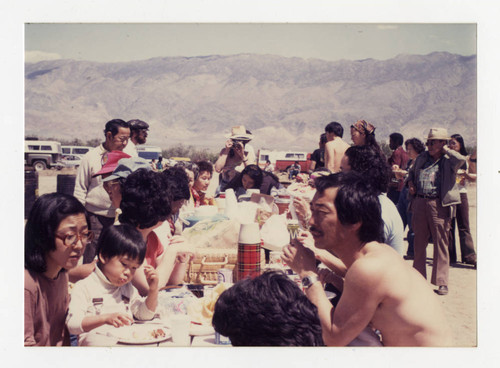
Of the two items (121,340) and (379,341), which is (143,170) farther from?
(379,341)

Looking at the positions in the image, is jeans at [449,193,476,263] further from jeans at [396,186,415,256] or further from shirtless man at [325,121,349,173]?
shirtless man at [325,121,349,173]

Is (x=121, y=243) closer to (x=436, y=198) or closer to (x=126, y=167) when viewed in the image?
(x=126, y=167)

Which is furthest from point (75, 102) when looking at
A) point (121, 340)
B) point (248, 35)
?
point (121, 340)

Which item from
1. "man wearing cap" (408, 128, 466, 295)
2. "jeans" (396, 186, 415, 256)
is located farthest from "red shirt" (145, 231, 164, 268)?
"jeans" (396, 186, 415, 256)

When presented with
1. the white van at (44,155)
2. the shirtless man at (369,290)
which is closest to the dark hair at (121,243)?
the shirtless man at (369,290)

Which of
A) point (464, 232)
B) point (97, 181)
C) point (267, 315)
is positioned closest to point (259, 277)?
point (267, 315)
